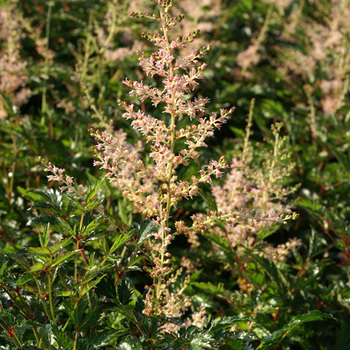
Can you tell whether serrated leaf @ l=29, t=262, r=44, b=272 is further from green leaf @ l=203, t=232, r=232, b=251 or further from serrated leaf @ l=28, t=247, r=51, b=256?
green leaf @ l=203, t=232, r=232, b=251

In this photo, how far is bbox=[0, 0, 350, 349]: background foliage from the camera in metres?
1.62

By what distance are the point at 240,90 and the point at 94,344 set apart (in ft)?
12.9

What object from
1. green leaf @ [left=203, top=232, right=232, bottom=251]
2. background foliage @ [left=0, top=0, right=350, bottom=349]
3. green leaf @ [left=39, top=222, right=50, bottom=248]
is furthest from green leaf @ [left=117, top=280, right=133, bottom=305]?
green leaf @ [left=203, top=232, right=232, bottom=251]

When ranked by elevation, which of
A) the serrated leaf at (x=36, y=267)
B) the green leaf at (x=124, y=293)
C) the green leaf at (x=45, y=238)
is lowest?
the green leaf at (x=124, y=293)

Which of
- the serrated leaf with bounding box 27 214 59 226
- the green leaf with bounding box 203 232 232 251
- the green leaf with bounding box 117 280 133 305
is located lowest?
the green leaf with bounding box 203 232 232 251

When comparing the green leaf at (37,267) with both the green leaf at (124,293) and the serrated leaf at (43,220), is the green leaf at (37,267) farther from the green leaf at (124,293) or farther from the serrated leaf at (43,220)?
the green leaf at (124,293)

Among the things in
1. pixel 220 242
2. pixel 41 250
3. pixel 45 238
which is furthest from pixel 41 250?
pixel 220 242

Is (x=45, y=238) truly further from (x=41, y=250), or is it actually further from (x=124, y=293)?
(x=124, y=293)

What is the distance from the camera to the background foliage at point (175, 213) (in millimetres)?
1617

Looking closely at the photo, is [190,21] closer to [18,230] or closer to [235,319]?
[18,230]

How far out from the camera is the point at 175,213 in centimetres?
347

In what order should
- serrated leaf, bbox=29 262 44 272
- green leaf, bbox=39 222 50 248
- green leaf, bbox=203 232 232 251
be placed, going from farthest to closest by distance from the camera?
green leaf, bbox=203 232 232 251, green leaf, bbox=39 222 50 248, serrated leaf, bbox=29 262 44 272

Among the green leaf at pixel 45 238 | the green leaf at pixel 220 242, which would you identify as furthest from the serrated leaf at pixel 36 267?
the green leaf at pixel 220 242

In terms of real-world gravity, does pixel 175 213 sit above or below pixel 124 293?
below
